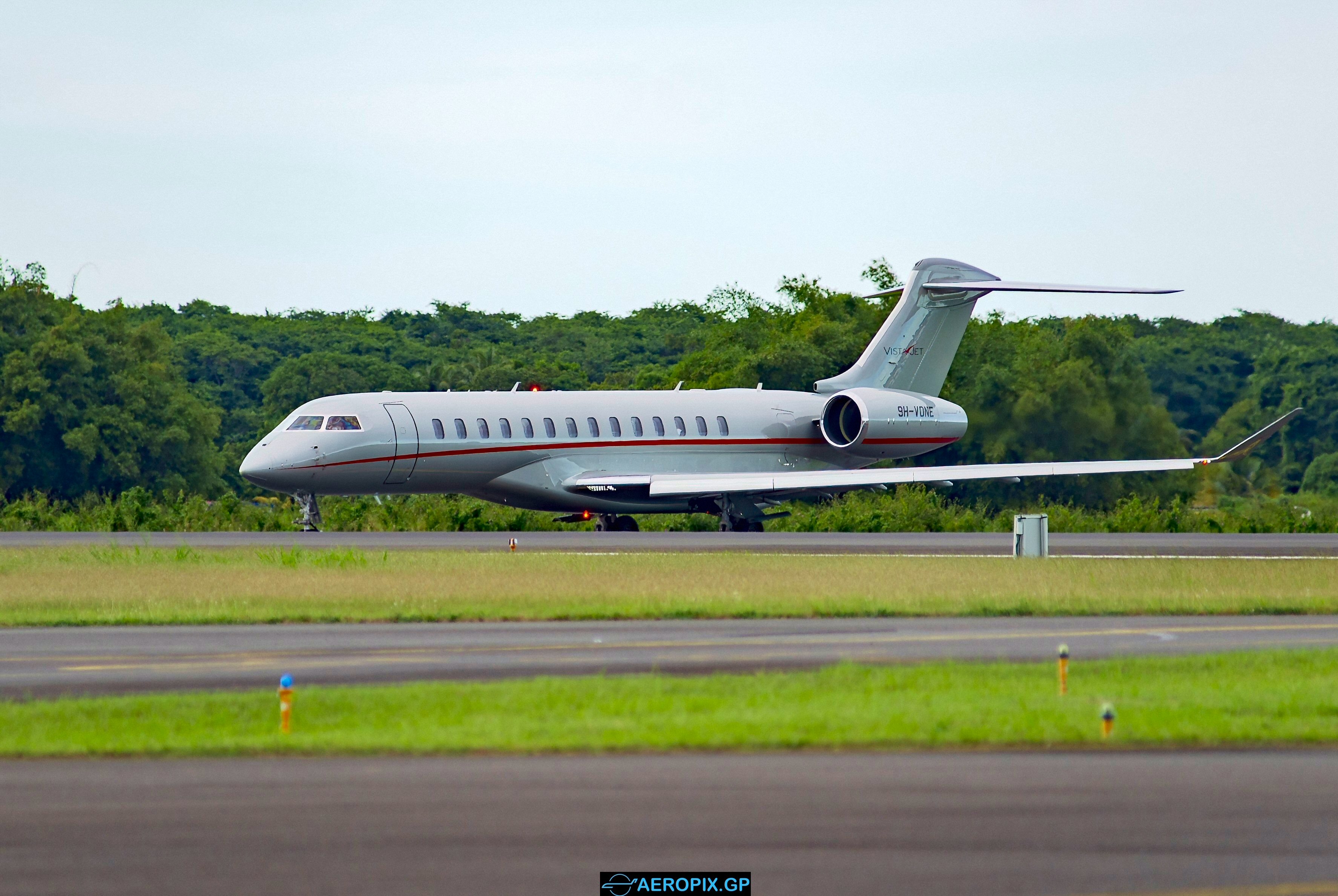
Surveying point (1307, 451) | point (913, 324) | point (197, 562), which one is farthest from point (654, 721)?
point (1307, 451)

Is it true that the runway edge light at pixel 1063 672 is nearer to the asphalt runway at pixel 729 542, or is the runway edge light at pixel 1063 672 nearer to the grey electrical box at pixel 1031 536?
the grey electrical box at pixel 1031 536

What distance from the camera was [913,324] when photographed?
47969 mm

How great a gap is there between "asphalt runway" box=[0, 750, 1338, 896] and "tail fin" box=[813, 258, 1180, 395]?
119 ft

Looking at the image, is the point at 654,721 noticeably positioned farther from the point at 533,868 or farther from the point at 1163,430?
the point at 1163,430

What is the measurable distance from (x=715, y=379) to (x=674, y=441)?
26.9 meters

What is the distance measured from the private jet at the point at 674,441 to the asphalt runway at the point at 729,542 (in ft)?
5.03

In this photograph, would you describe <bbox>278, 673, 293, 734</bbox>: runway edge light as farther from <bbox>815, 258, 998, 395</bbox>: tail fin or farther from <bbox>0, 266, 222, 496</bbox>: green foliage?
<bbox>0, 266, 222, 496</bbox>: green foliage

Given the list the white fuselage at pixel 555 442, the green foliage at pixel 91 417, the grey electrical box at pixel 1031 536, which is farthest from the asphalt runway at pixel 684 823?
the green foliage at pixel 91 417

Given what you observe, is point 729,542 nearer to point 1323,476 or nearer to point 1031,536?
point 1031,536

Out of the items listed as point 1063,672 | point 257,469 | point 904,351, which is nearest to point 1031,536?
point 257,469

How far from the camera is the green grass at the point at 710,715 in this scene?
11.9 m

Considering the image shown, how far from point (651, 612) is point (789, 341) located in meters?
48.8

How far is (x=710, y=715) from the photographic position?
12.9 m

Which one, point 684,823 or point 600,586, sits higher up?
point 600,586
